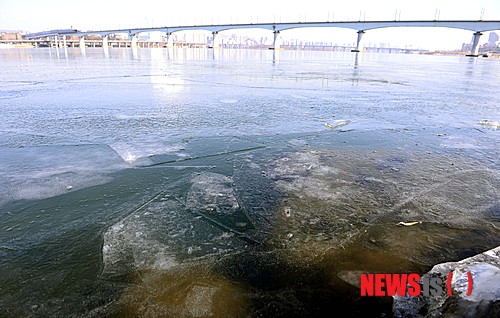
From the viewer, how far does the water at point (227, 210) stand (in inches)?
96.4

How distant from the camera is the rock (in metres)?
2.10

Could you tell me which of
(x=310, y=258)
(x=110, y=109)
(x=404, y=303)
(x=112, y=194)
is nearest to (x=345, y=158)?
(x=310, y=258)

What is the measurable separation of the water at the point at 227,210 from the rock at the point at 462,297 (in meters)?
0.16

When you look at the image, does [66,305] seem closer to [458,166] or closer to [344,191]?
[344,191]

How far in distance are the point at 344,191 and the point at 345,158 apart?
147 centimetres

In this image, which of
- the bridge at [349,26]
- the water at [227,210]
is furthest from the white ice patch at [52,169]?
the bridge at [349,26]

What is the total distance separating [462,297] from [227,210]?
2340 millimetres

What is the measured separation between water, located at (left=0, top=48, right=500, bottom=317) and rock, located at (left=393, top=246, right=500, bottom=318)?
0.16 m

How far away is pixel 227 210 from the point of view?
12.2 feet

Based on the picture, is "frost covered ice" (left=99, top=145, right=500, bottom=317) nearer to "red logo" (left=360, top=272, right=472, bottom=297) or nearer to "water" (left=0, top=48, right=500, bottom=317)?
"water" (left=0, top=48, right=500, bottom=317)

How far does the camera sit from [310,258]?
288cm

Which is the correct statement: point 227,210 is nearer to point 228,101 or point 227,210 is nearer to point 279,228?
point 279,228

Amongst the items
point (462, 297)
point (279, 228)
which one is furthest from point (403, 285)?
point (279, 228)

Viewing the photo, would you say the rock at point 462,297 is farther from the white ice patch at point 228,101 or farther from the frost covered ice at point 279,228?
the white ice patch at point 228,101
